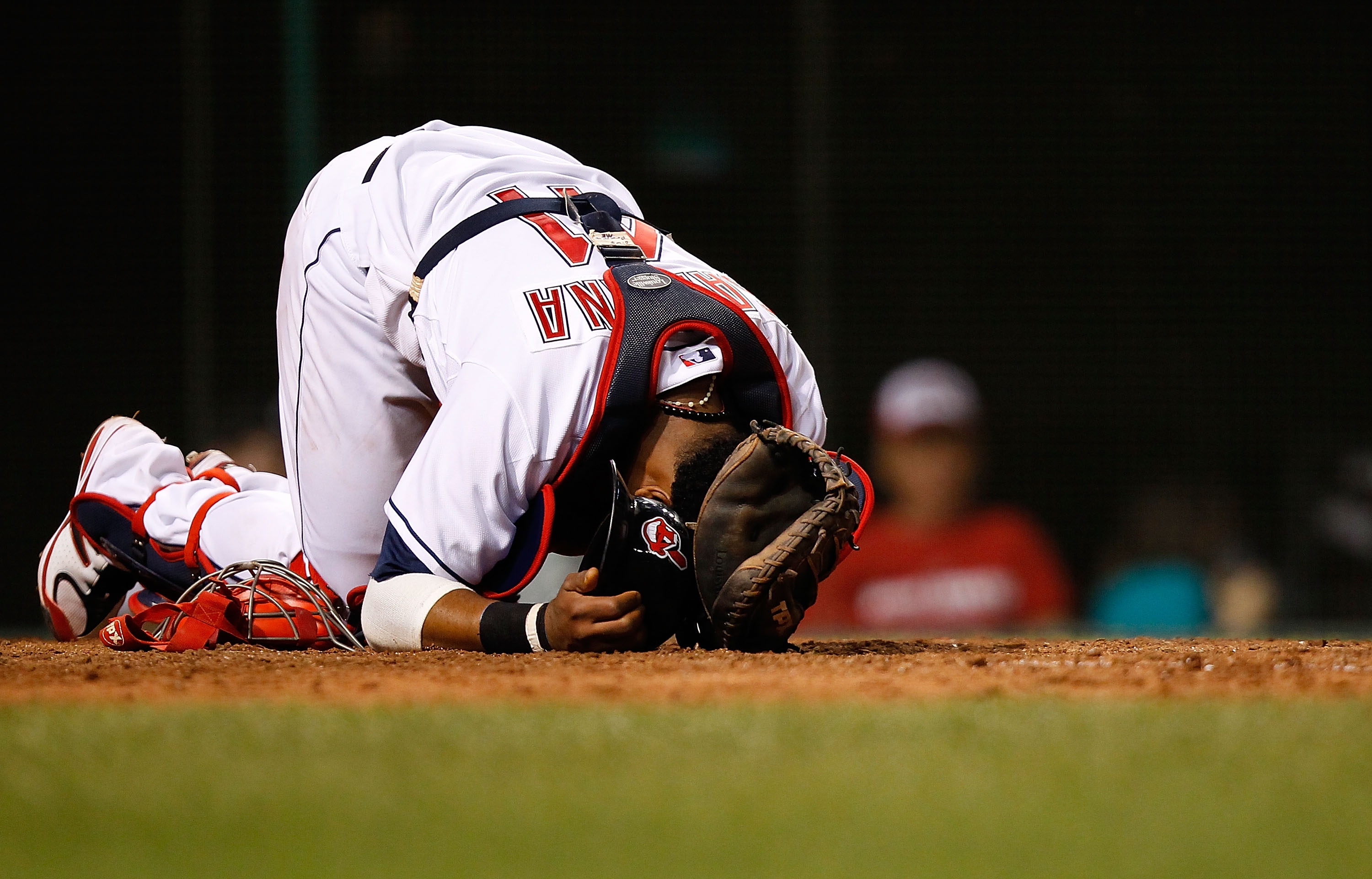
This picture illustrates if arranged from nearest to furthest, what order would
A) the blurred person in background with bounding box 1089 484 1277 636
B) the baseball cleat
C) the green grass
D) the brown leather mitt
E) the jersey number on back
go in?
the green grass, the brown leather mitt, the jersey number on back, the baseball cleat, the blurred person in background with bounding box 1089 484 1277 636

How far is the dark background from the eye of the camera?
6.63m

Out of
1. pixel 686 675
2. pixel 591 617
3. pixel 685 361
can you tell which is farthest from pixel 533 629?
pixel 685 361

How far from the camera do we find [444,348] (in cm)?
263

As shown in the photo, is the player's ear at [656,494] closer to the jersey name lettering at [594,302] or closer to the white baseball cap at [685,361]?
the white baseball cap at [685,361]

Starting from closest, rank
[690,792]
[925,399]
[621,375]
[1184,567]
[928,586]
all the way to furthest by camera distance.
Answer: [690,792] < [621,375] < [928,586] < [925,399] < [1184,567]

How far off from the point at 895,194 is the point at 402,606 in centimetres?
488

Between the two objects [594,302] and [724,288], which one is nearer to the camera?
[594,302]

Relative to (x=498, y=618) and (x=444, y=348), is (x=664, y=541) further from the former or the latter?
(x=444, y=348)

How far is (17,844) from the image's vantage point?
3.97ft

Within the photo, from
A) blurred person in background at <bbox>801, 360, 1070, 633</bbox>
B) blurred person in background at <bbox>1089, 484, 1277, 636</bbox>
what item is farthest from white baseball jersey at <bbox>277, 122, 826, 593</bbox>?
blurred person in background at <bbox>1089, 484, 1277, 636</bbox>

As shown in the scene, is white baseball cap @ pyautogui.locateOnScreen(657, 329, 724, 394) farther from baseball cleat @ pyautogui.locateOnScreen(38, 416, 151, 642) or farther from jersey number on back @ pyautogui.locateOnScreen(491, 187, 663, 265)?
baseball cleat @ pyautogui.locateOnScreen(38, 416, 151, 642)

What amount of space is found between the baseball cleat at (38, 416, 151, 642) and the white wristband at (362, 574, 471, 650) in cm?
121

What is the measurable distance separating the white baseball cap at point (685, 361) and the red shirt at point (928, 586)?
9.99 ft

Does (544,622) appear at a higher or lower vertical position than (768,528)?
lower
